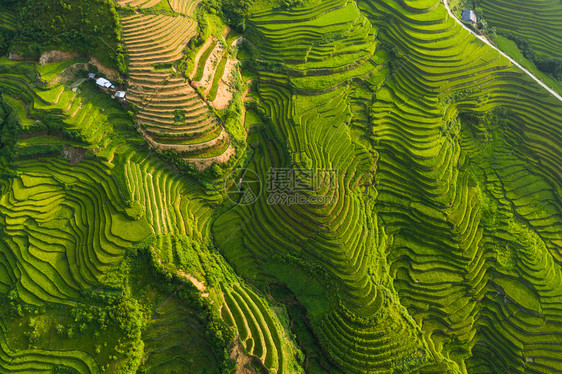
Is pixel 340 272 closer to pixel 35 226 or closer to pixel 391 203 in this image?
pixel 391 203

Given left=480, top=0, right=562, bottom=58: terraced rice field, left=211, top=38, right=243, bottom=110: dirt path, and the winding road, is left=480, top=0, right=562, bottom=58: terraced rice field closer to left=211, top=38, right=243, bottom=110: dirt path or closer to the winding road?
the winding road

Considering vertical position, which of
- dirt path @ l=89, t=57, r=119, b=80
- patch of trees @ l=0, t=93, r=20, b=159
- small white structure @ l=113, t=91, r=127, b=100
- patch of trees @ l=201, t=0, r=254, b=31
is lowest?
patch of trees @ l=0, t=93, r=20, b=159

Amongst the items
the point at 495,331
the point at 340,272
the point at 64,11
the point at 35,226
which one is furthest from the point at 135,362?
the point at 64,11

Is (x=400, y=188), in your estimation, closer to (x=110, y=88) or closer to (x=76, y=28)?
(x=110, y=88)

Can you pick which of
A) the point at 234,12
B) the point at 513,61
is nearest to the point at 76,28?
the point at 234,12

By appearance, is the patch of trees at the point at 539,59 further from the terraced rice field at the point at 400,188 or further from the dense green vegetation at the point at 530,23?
the terraced rice field at the point at 400,188

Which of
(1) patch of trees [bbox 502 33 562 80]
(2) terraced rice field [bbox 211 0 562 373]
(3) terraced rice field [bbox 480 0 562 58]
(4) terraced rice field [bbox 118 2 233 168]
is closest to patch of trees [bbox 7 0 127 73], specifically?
(4) terraced rice field [bbox 118 2 233 168]
